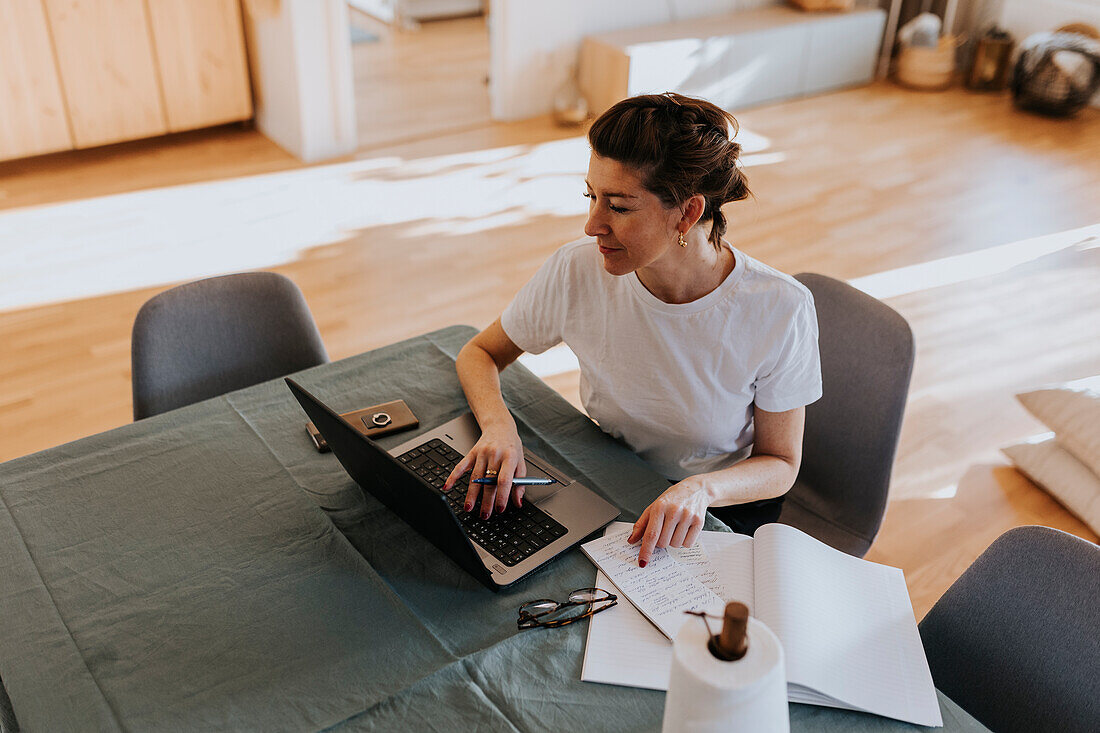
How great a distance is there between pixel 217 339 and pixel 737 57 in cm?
422

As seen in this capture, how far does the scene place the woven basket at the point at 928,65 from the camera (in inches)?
228

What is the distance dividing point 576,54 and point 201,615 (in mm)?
4682

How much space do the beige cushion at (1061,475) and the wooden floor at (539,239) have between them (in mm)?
53

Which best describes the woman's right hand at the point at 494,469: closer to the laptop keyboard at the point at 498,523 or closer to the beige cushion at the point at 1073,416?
the laptop keyboard at the point at 498,523

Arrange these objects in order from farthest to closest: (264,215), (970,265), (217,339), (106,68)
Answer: (106,68), (264,215), (970,265), (217,339)

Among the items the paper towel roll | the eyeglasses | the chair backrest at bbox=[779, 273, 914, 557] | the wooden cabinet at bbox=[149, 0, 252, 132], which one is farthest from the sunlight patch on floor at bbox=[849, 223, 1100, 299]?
the wooden cabinet at bbox=[149, 0, 252, 132]

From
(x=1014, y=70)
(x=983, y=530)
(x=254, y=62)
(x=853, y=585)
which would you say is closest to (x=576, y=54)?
(x=254, y=62)

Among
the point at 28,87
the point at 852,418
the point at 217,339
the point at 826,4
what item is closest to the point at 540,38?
the point at 826,4

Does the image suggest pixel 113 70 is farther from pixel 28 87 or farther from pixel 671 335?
pixel 671 335

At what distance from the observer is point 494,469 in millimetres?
1523

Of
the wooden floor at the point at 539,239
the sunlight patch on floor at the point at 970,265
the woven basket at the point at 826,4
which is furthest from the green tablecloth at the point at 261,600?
the woven basket at the point at 826,4

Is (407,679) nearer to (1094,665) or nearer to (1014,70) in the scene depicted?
(1094,665)

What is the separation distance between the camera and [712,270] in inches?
65.8

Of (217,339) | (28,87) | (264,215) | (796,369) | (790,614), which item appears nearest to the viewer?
(790,614)
